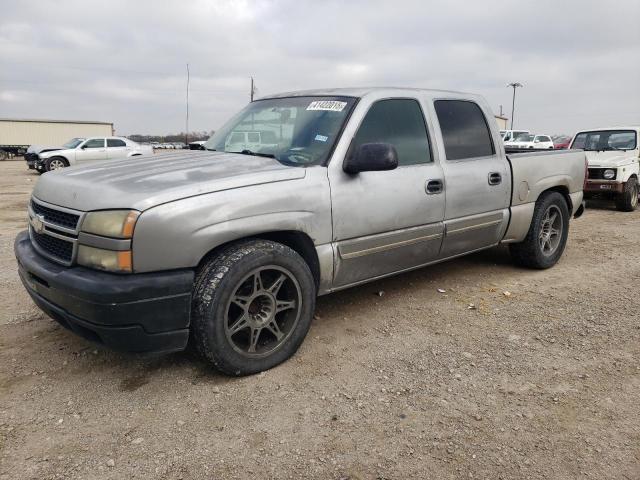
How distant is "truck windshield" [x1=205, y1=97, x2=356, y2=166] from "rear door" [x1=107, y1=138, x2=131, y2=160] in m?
16.9

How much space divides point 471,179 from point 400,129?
0.84m

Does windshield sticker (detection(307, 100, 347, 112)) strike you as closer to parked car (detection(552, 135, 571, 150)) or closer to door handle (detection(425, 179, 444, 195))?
door handle (detection(425, 179, 444, 195))

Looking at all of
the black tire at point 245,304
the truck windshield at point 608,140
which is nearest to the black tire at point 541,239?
the black tire at point 245,304

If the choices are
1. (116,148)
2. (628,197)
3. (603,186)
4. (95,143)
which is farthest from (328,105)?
(95,143)

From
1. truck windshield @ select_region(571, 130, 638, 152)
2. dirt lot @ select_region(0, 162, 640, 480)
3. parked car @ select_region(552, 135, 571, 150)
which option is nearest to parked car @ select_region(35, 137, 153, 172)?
parked car @ select_region(552, 135, 571, 150)

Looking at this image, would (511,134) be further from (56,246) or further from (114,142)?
(56,246)

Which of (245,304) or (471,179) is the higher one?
(471,179)

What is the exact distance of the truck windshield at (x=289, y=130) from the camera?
11.0 ft

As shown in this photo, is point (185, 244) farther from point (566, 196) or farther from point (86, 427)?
point (566, 196)

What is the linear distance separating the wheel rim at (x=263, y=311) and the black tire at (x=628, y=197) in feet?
30.2

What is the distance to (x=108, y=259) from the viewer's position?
2.49m

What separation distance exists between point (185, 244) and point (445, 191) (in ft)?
7.25

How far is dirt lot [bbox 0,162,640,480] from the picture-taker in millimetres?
2230

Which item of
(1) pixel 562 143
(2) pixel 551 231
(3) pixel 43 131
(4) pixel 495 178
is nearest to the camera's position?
(4) pixel 495 178
